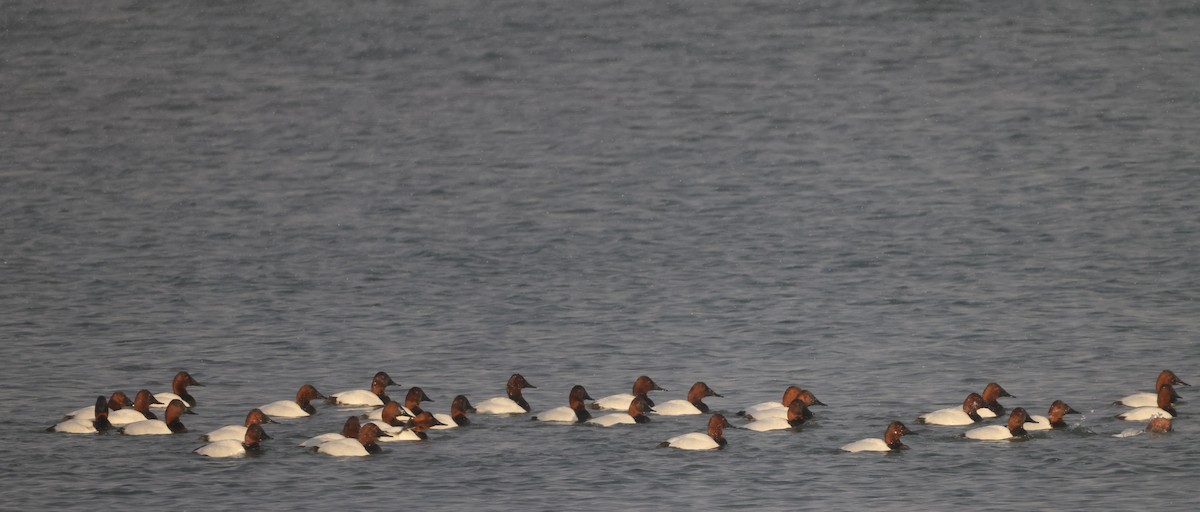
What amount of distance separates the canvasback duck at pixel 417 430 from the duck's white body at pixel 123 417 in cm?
281

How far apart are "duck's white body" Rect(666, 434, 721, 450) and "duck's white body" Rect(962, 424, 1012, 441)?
268 cm

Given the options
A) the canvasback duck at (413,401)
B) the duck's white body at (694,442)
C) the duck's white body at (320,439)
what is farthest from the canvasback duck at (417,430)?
the duck's white body at (694,442)

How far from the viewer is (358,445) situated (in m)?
21.7

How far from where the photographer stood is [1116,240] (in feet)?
109

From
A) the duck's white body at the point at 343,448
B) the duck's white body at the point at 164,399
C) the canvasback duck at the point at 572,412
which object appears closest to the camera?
the duck's white body at the point at 343,448

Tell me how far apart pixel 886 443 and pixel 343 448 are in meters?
5.50

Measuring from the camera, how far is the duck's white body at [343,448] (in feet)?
70.4

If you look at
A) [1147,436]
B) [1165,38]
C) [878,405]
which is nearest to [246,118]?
[1165,38]

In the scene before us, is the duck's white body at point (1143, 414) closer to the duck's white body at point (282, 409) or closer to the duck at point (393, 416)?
the duck at point (393, 416)

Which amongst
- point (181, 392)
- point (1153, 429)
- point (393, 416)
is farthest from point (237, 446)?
point (1153, 429)

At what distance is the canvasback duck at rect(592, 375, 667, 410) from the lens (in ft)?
77.9

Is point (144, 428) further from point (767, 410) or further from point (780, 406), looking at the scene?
point (780, 406)

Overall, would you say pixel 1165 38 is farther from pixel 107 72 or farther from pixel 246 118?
pixel 107 72

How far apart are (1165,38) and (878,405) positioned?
949 inches
